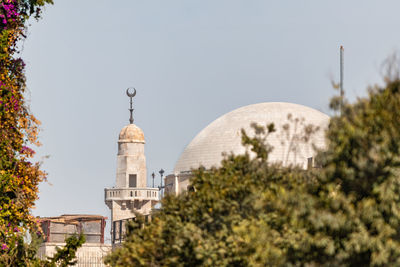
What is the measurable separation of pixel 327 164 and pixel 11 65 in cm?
1318

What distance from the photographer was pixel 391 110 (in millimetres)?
17531

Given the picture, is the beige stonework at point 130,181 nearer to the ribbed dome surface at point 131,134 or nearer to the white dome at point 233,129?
the ribbed dome surface at point 131,134

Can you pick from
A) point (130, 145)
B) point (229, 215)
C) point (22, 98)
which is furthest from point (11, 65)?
point (130, 145)

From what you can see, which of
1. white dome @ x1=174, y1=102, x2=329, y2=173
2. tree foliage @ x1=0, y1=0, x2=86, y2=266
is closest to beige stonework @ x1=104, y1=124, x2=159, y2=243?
white dome @ x1=174, y1=102, x2=329, y2=173

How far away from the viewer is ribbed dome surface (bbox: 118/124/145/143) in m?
79.7

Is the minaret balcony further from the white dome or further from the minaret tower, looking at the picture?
the white dome

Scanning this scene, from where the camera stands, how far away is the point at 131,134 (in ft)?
262

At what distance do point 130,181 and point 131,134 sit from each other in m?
4.43

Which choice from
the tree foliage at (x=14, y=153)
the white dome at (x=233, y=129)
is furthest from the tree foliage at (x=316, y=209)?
the white dome at (x=233, y=129)

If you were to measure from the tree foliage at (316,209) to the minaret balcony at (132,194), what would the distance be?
5791 cm

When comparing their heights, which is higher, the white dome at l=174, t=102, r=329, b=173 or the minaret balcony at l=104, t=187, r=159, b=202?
the white dome at l=174, t=102, r=329, b=173

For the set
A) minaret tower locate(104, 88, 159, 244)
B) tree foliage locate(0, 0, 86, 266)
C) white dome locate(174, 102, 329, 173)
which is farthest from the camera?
white dome locate(174, 102, 329, 173)

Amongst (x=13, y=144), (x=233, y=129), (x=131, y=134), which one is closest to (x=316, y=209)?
(x=13, y=144)

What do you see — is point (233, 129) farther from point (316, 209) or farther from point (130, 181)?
point (316, 209)
